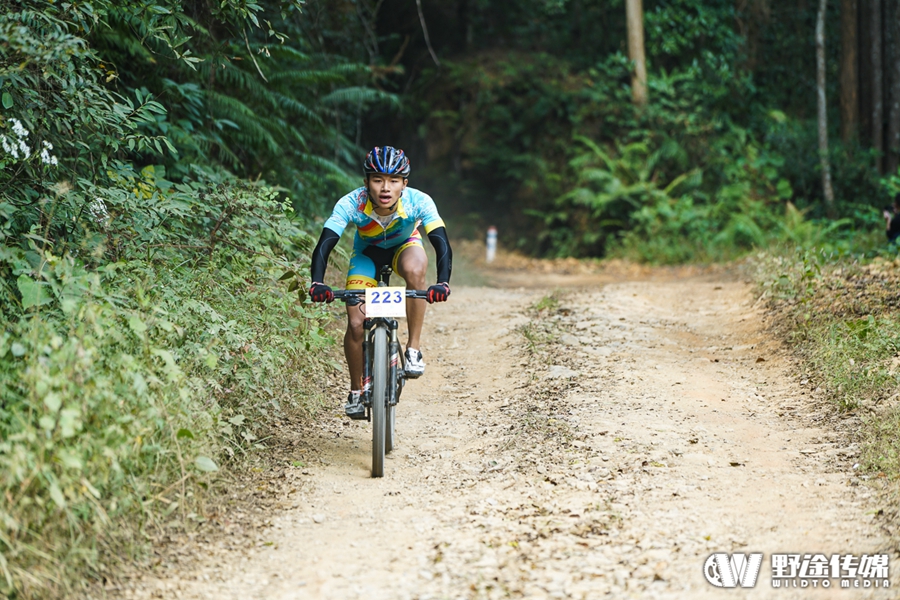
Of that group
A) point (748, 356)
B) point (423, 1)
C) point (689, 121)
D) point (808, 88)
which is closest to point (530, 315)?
point (748, 356)

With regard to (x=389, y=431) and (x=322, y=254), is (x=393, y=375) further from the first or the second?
(x=322, y=254)


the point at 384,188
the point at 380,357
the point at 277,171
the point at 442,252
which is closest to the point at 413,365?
the point at 380,357

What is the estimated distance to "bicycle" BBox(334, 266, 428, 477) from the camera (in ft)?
16.8

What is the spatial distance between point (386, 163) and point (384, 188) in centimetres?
17

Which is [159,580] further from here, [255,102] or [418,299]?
[255,102]

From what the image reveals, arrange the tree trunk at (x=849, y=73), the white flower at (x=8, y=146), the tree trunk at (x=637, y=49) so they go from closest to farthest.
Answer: the white flower at (x=8, y=146), the tree trunk at (x=849, y=73), the tree trunk at (x=637, y=49)

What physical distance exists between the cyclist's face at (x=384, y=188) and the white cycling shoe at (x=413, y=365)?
1.04 meters

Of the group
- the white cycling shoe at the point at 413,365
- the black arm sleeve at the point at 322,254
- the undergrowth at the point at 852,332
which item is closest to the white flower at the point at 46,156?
the black arm sleeve at the point at 322,254

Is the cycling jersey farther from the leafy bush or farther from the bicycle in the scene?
the leafy bush

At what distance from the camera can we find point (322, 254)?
5348 millimetres

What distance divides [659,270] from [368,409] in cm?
1229

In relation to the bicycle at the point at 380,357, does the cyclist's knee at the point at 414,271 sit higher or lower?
higher

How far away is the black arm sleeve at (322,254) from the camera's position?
17.4 feet

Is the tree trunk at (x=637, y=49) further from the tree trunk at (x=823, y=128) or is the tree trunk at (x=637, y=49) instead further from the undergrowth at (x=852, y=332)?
the undergrowth at (x=852, y=332)
